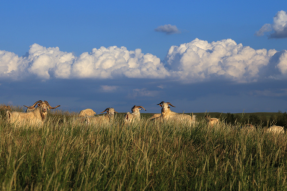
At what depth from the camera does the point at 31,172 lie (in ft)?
14.3

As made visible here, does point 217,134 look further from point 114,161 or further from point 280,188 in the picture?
point 114,161

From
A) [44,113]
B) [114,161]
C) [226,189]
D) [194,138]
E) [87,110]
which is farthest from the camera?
[87,110]

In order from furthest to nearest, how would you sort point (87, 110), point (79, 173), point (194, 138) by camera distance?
1. point (87, 110)
2. point (194, 138)
3. point (79, 173)

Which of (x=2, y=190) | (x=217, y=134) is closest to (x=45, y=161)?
(x=2, y=190)

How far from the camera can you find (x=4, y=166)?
429 centimetres

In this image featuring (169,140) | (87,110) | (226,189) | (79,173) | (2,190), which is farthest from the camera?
(87,110)

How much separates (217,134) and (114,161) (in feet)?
13.0

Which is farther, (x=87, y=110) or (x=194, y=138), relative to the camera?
(x=87, y=110)

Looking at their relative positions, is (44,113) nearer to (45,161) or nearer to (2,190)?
(45,161)

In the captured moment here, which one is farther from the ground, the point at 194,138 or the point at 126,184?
the point at 194,138

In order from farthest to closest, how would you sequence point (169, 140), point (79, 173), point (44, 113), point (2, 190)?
point (44, 113)
point (169, 140)
point (79, 173)
point (2, 190)

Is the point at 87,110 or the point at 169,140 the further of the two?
the point at 87,110

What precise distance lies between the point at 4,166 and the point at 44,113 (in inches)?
397

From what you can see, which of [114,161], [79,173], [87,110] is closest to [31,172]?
[79,173]
